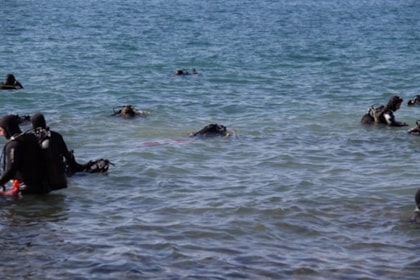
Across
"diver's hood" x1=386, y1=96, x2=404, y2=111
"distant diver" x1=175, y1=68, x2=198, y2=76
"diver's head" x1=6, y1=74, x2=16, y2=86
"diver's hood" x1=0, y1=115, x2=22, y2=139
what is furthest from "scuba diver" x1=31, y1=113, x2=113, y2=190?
"distant diver" x1=175, y1=68, x2=198, y2=76

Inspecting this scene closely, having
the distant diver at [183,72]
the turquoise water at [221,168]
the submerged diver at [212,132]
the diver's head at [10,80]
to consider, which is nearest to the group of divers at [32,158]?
the turquoise water at [221,168]

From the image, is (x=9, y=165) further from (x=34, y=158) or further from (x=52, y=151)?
(x=52, y=151)

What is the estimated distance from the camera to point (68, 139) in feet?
59.2

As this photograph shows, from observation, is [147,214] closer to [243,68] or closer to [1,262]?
[1,262]

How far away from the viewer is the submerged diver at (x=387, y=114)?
61.5 feet

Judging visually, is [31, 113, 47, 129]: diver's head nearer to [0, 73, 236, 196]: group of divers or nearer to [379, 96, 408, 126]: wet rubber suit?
[0, 73, 236, 196]: group of divers

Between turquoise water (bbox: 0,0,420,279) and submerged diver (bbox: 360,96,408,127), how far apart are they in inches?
12.2

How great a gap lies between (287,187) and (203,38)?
99.9 feet

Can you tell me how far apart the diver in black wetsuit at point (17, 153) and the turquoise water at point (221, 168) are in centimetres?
52

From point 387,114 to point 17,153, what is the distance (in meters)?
9.59

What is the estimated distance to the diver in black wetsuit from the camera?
465 inches

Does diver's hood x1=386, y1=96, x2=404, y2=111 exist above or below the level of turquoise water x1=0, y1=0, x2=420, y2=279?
above

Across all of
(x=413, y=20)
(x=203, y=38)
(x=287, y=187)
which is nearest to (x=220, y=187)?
(x=287, y=187)

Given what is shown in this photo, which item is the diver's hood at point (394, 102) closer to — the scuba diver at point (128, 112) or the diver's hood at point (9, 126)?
the scuba diver at point (128, 112)
